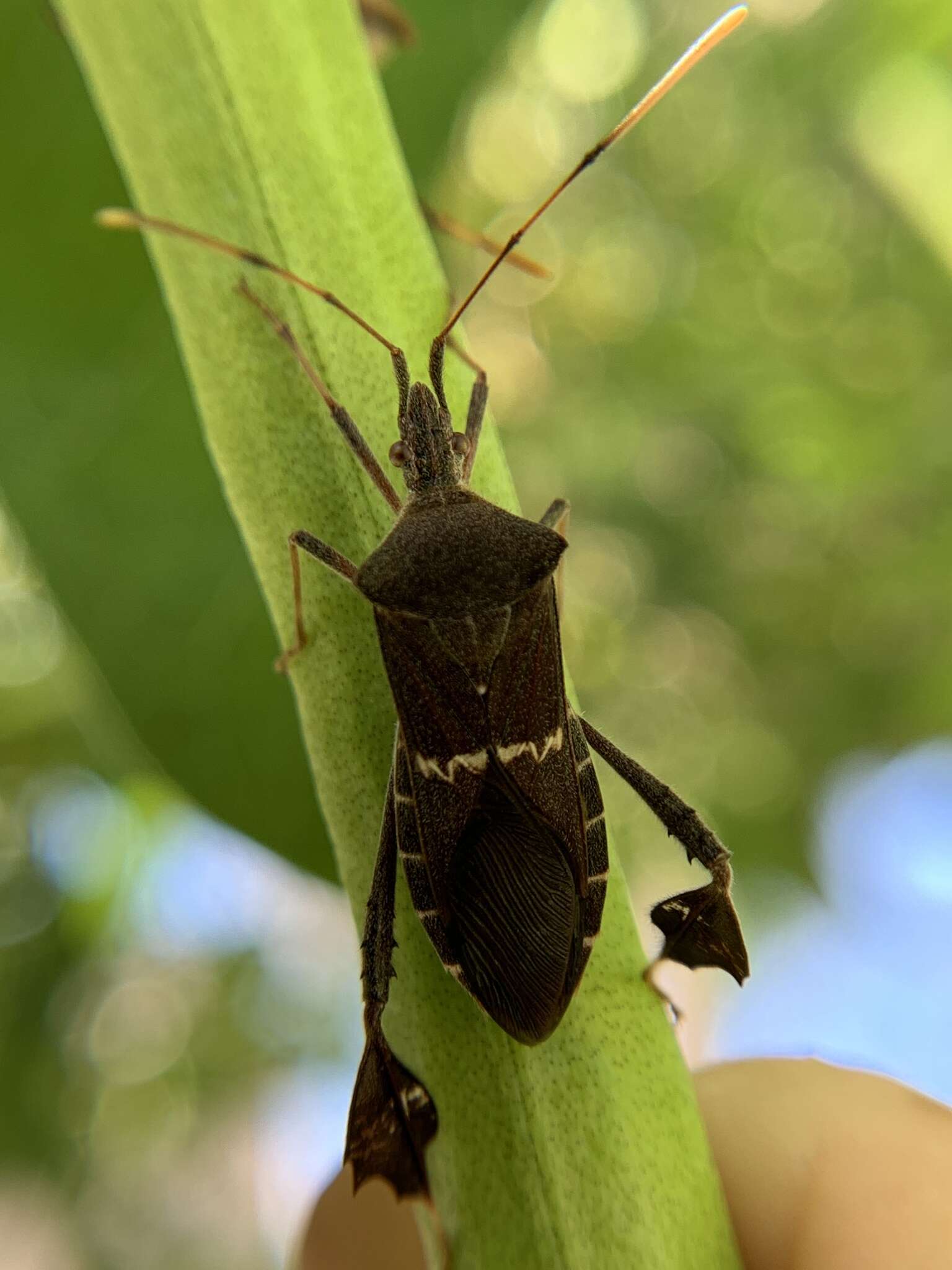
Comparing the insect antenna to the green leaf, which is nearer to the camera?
the insect antenna

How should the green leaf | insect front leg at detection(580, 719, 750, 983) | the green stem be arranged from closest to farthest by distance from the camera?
the green stem < insect front leg at detection(580, 719, 750, 983) < the green leaf

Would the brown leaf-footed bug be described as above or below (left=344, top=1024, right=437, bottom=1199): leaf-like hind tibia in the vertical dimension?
above

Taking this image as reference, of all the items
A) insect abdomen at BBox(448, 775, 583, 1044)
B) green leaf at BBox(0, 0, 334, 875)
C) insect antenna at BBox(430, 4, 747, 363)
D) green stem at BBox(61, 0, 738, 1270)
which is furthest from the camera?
green leaf at BBox(0, 0, 334, 875)

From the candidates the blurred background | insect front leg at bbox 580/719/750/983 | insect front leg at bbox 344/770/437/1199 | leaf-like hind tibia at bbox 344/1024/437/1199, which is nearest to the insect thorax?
insect front leg at bbox 580/719/750/983

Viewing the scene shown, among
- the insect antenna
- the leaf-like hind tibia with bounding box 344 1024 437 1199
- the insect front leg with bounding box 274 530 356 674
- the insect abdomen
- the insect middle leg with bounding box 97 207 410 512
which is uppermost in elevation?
the insect antenna

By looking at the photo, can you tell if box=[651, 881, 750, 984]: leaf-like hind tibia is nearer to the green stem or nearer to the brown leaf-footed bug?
the brown leaf-footed bug

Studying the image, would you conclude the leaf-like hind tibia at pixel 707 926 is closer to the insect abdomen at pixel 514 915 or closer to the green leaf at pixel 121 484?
the insect abdomen at pixel 514 915

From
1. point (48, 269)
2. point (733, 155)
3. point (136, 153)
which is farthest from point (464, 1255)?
point (733, 155)

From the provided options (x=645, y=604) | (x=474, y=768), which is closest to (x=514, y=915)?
(x=474, y=768)

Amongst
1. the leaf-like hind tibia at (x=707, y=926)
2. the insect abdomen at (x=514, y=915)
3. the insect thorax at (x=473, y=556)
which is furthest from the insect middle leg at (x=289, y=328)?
the leaf-like hind tibia at (x=707, y=926)

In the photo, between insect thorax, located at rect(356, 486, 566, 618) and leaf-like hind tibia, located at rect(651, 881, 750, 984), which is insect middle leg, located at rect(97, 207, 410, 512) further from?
leaf-like hind tibia, located at rect(651, 881, 750, 984)
